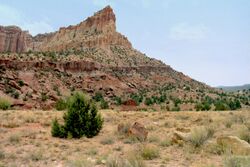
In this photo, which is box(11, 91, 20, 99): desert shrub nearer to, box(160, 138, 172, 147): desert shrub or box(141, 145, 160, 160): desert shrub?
box(160, 138, 172, 147): desert shrub

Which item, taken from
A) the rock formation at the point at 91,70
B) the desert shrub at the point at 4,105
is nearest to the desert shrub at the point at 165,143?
the desert shrub at the point at 4,105

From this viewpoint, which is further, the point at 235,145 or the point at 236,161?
the point at 235,145

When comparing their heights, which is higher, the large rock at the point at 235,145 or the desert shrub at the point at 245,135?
the desert shrub at the point at 245,135

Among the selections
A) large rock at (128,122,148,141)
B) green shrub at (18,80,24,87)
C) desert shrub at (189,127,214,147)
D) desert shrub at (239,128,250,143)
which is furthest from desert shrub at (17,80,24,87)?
desert shrub at (239,128,250,143)

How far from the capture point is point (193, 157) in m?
12.7

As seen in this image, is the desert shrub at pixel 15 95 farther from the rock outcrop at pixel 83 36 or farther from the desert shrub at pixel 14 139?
the rock outcrop at pixel 83 36

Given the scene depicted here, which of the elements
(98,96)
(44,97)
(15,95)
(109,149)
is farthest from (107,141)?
(98,96)

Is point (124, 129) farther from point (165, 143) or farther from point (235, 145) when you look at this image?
point (235, 145)

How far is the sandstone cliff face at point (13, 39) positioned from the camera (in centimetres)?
13156

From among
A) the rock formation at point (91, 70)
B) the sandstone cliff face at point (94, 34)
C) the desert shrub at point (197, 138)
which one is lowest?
the desert shrub at point (197, 138)

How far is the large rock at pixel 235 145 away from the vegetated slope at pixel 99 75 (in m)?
33.1

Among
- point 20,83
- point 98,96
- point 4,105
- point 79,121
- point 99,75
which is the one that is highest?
point 99,75

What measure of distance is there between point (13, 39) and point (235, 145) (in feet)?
432

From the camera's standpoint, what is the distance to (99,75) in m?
78.1
